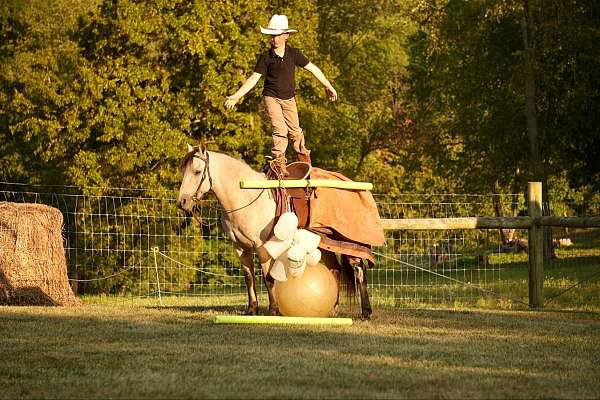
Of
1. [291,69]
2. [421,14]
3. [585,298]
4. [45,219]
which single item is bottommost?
[585,298]

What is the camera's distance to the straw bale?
17.6 meters

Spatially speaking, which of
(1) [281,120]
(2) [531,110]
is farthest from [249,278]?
(2) [531,110]

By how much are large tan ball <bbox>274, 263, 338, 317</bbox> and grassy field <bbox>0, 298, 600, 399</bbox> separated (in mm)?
447

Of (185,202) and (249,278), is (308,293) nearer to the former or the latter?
(249,278)

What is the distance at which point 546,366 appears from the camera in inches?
389

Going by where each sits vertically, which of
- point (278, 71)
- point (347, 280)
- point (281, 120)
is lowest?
point (347, 280)

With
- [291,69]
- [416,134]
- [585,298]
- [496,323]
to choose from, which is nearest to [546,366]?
[496,323]

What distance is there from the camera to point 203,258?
34531 millimetres

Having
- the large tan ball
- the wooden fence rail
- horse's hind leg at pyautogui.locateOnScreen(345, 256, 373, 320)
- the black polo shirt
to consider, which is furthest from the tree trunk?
the large tan ball

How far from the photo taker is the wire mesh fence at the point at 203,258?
74.4ft

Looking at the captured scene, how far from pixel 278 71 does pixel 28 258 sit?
574 cm

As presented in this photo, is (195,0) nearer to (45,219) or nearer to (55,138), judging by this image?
(55,138)

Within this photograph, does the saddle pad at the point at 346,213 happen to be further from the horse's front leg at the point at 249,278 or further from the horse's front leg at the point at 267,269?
the horse's front leg at the point at 249,278

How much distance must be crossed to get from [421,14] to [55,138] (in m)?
11.4
